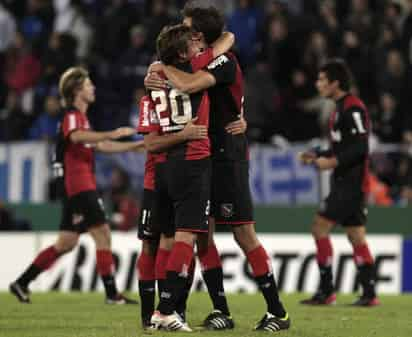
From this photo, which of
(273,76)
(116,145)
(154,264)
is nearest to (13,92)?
(273,76)

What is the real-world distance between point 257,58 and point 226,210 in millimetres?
10982

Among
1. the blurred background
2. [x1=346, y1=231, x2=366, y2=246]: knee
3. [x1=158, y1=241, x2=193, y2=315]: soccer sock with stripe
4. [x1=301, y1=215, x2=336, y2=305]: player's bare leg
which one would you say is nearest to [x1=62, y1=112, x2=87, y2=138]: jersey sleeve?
[x1=301, y1=215, x2=336, y2=305]: player's bare leg

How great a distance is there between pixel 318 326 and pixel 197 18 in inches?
109

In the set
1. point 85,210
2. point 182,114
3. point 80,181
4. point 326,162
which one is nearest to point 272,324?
point 182,114

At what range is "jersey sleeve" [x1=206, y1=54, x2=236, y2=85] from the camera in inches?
363

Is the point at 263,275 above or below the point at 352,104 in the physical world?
below

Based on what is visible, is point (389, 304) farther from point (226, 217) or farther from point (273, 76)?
→ point (273, 76)

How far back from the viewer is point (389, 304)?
13.1 m

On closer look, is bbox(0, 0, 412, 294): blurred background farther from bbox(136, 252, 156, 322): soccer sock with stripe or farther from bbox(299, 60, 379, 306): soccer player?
bbox(136, 252, 156, 322): soccer sock with stripe

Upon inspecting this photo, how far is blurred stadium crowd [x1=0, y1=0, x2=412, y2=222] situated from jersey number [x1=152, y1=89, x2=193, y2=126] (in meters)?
8.86

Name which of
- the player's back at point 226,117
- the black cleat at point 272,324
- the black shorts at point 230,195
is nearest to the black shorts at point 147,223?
the black shorts at point 230,195

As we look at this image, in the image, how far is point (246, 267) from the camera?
16.7 meters

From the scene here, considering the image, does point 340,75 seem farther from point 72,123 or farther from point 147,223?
point 147,223

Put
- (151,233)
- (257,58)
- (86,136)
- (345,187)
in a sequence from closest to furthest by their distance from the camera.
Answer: (151,233) → (86,136) → (345,187) → (257,58)
